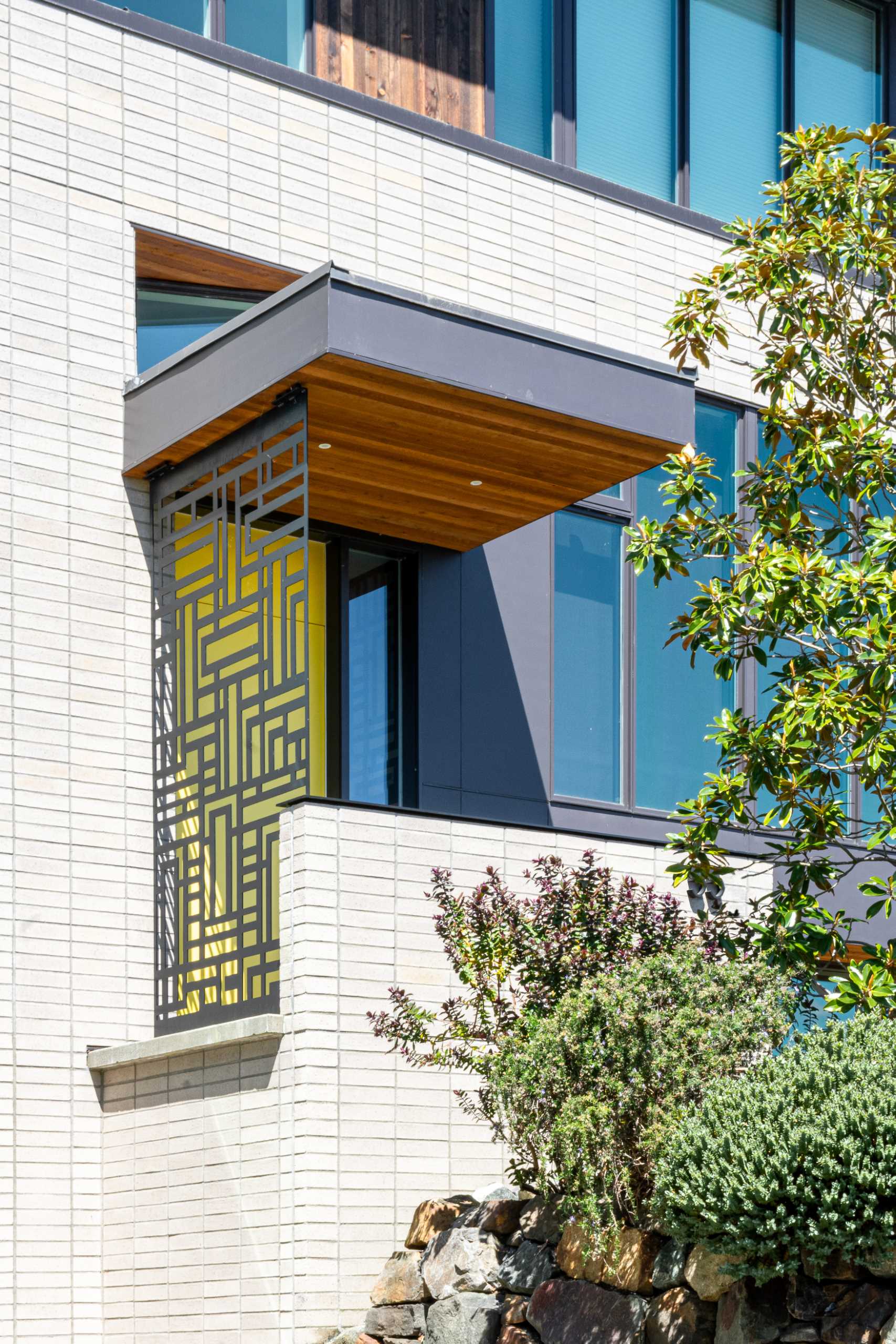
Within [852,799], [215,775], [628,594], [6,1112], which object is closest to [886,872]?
[852,799]

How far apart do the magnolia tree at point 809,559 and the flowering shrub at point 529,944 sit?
522 mm

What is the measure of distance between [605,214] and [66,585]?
17.3 feet

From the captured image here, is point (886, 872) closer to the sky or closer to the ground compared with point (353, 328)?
closer to the ground

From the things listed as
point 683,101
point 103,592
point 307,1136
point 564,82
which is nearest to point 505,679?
point 103,592

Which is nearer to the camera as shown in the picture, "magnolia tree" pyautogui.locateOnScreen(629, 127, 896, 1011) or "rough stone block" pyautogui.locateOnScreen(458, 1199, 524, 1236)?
"rough stone block" pyautogui.locateOnScreen(458, 1199, 524, 1236)

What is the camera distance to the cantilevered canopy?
31.3 feet

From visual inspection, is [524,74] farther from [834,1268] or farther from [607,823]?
[834,1268]

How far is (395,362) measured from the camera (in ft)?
31.3

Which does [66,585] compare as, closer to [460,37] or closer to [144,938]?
[144,938]

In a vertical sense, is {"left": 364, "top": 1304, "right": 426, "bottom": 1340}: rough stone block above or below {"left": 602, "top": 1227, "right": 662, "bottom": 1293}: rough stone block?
below

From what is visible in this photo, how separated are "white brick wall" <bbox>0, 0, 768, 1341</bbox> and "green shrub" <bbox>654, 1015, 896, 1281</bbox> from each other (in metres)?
2.31

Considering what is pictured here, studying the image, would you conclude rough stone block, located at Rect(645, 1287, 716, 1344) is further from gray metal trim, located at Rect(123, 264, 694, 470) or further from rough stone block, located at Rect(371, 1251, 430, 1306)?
gray metal trim, located at Rect(123, 264, 694, 470)

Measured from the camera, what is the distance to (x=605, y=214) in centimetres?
1370

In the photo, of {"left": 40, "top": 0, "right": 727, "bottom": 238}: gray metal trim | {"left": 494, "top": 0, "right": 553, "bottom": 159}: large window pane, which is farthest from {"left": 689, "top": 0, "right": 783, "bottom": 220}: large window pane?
{"left": 494, "top": 0, "right": 553, "bottom": 159}: large window pane
